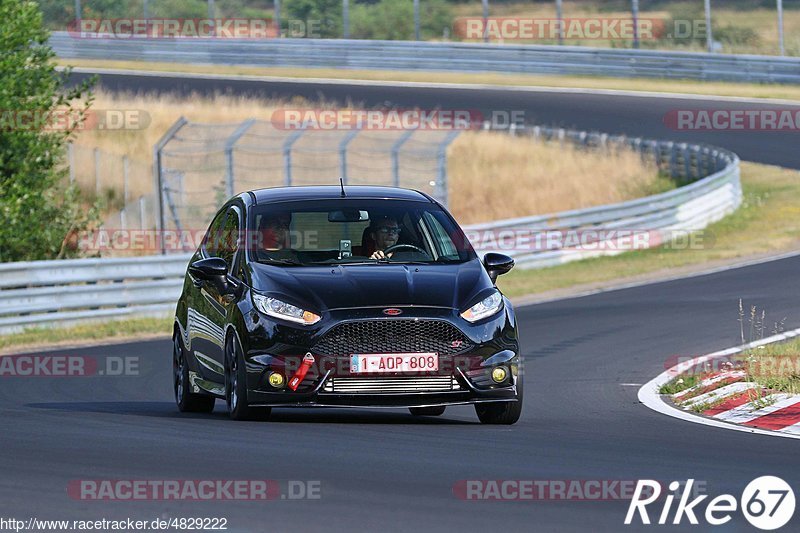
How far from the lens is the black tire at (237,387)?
1043 cm

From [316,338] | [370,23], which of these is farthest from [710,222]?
[370,23]

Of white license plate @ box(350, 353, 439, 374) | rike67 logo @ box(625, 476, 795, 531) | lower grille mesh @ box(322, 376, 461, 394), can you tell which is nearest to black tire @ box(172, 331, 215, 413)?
lower grille mesh @ box(322, 376, 461, 394)

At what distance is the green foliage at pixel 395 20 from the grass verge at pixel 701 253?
24988 mm

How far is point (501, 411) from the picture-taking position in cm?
1073

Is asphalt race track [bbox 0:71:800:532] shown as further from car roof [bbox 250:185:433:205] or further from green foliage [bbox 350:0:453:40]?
green foliage [bbox 350:0:453:40]

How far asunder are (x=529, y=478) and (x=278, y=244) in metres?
3.74

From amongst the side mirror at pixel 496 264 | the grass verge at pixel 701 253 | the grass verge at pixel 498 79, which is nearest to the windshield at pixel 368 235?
the side mirror at pixel 496 264

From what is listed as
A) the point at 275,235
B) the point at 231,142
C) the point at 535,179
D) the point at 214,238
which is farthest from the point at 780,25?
the point at 275,235

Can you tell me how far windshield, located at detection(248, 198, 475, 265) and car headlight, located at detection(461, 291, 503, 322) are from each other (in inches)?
23.1

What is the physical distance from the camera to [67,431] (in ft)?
33.1

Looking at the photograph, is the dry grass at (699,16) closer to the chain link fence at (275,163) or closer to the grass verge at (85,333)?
the chain link fence at (275,163)

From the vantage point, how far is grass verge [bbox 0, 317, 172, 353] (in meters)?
19.9

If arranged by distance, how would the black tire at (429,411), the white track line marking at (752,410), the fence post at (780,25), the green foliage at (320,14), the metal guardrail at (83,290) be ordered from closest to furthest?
the white track line marking at (752,410), the black tire at (429,411), the metal guardrail at (83,290), the fence post at (780,25), the green foliage at (320,14)

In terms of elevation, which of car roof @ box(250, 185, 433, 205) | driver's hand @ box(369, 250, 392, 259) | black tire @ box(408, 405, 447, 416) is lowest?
black tire @ box(408, 405, 447, 416)
